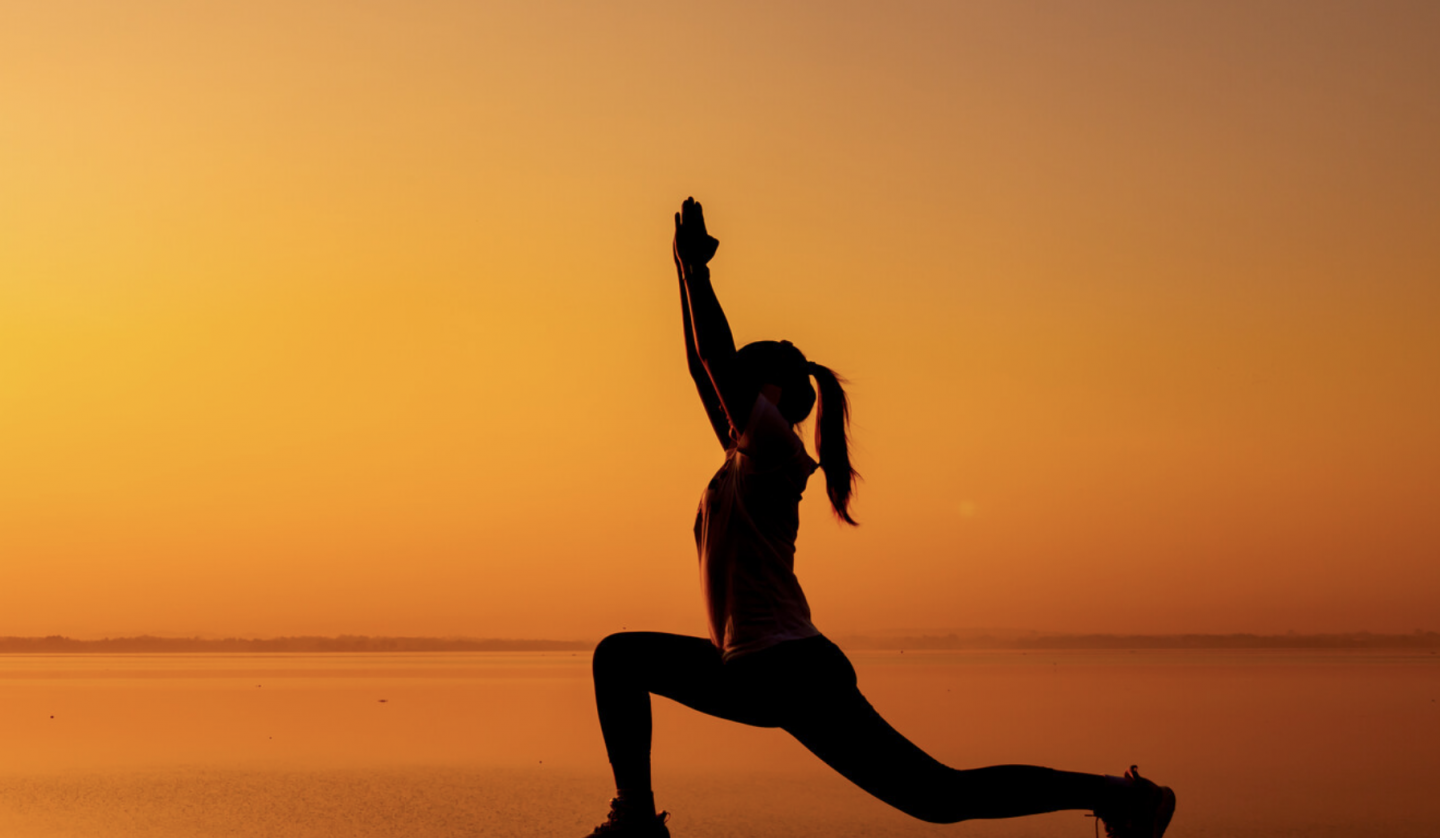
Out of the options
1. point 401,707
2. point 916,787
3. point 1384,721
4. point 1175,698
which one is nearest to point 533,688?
point 401,707

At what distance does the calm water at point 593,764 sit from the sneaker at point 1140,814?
2904 millimetres

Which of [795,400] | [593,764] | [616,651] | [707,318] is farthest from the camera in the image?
[593,764]

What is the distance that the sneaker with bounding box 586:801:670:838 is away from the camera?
3494 millimetres

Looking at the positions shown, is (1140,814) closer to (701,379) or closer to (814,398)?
(814,398)

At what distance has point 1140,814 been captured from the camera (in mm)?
4094

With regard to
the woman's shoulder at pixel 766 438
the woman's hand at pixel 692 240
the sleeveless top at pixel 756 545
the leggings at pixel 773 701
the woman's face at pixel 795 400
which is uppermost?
the woman's hand at pixel 692 240

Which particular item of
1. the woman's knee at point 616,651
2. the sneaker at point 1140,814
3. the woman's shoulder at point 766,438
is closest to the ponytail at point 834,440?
the woman's shoulder at point 766,438

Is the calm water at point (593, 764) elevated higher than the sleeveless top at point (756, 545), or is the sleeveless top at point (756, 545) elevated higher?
the sleeveless top at point (756, 545)

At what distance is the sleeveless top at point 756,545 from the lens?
352cm

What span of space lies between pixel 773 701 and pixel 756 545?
391 mm

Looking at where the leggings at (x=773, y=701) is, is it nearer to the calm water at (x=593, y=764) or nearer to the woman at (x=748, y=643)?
the woman at (x=748, y=643)

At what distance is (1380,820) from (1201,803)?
0.97 m

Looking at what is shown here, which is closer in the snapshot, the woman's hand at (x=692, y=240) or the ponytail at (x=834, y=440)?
the woman's hand at (x=692, y=240)

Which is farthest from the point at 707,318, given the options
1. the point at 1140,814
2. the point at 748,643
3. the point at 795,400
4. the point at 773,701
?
the point at 1140,814
